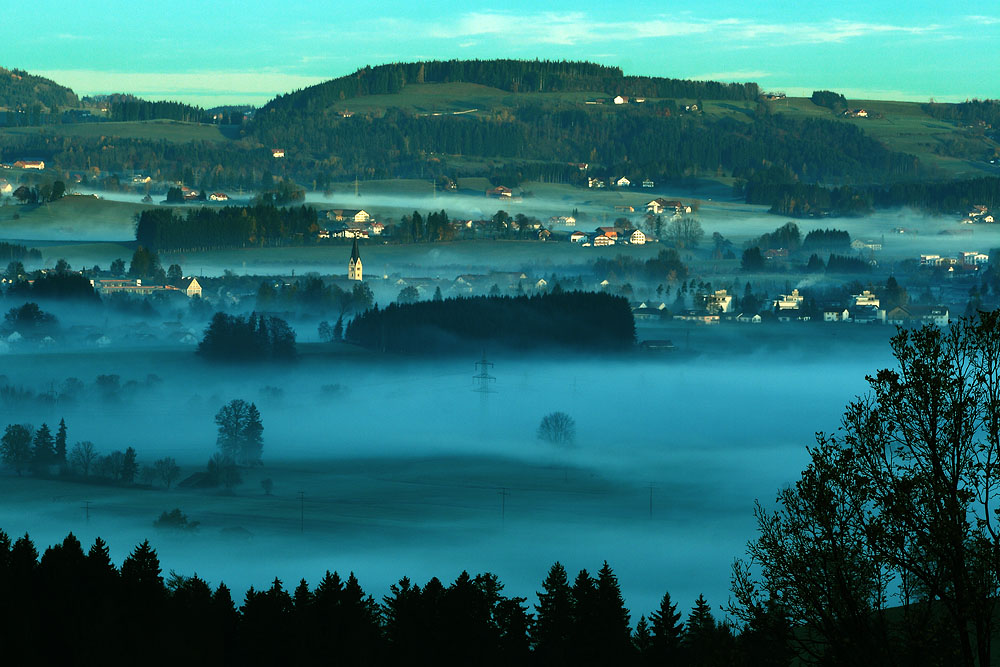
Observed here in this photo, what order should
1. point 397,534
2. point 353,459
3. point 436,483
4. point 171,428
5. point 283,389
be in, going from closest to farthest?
point 397,534, point 436,483, point 353,459, point 171,428, point 283,389

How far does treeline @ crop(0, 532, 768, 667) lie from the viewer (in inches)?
1495

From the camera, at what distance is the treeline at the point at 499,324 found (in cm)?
17150

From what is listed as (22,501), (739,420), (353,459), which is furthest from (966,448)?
(739,420)

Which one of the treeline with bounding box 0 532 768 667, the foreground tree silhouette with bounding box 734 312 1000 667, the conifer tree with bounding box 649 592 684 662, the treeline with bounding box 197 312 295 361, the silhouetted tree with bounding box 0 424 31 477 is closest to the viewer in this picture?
the foreground tree silhouette with bounding box 734 312 1000 667

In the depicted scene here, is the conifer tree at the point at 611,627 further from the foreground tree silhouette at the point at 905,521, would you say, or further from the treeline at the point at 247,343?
the treeline at the point at 247,343

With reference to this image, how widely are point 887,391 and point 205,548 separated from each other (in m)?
67.9

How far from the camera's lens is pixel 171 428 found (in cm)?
14425

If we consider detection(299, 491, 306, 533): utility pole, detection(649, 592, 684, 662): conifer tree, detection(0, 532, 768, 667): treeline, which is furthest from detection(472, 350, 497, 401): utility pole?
detection(649, 592, 684, 662): conifer tree

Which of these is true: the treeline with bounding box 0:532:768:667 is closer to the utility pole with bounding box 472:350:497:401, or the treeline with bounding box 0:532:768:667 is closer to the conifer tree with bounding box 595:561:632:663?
the conifer tree with bounding box 595:561:632:663

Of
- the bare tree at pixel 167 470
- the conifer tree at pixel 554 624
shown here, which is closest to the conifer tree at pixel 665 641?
the conifer tree at pixel 554 624

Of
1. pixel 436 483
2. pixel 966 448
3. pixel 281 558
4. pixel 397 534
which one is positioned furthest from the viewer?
pixel 436 483

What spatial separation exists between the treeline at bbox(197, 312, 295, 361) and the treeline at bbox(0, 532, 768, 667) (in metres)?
128

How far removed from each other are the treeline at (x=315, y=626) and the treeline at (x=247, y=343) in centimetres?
12820

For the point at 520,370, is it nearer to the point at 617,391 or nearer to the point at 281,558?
the point at 617,391
